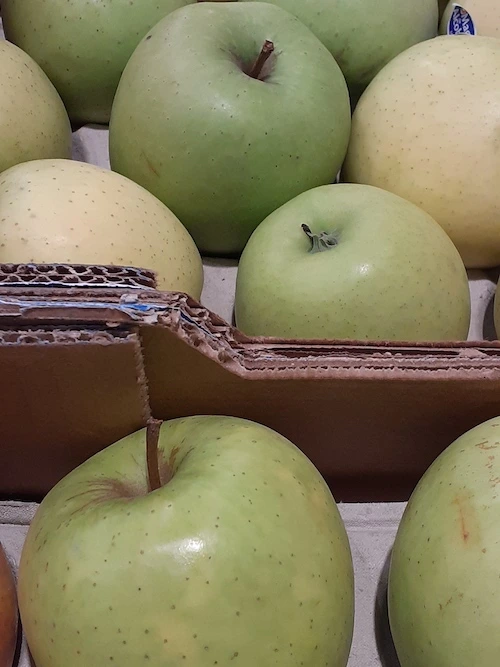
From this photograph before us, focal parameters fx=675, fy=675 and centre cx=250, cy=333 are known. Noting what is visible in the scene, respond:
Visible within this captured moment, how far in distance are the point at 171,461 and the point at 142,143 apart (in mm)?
454

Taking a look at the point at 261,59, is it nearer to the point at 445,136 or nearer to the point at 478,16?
the point at 445,136

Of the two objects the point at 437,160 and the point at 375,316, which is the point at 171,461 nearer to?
the point at 375,316

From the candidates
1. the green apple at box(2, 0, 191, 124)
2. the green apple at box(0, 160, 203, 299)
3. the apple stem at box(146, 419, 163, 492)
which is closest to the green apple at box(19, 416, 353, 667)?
the apple stem at box(146, 419, 163, 492)

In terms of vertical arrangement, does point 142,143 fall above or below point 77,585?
above

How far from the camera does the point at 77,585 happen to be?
48 cm

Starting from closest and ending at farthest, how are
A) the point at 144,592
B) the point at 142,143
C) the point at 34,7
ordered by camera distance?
the point at 144,592, the point at 142,143, the point at 34,7

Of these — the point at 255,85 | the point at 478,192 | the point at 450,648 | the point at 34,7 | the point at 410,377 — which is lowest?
the point at 450,648

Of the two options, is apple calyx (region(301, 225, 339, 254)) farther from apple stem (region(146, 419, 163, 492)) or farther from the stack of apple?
apple stem (region(146, 419, 163, 492))

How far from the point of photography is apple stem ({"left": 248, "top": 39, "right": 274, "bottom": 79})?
82 cm

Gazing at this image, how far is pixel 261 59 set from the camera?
845mm

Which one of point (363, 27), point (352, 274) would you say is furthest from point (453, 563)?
point (363, 27)

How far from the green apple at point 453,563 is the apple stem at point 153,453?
0.22 metres

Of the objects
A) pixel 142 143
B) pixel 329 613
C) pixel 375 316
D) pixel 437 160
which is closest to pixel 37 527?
pixel 329 613

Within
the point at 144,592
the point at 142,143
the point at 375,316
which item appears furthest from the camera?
the point at 142,143
